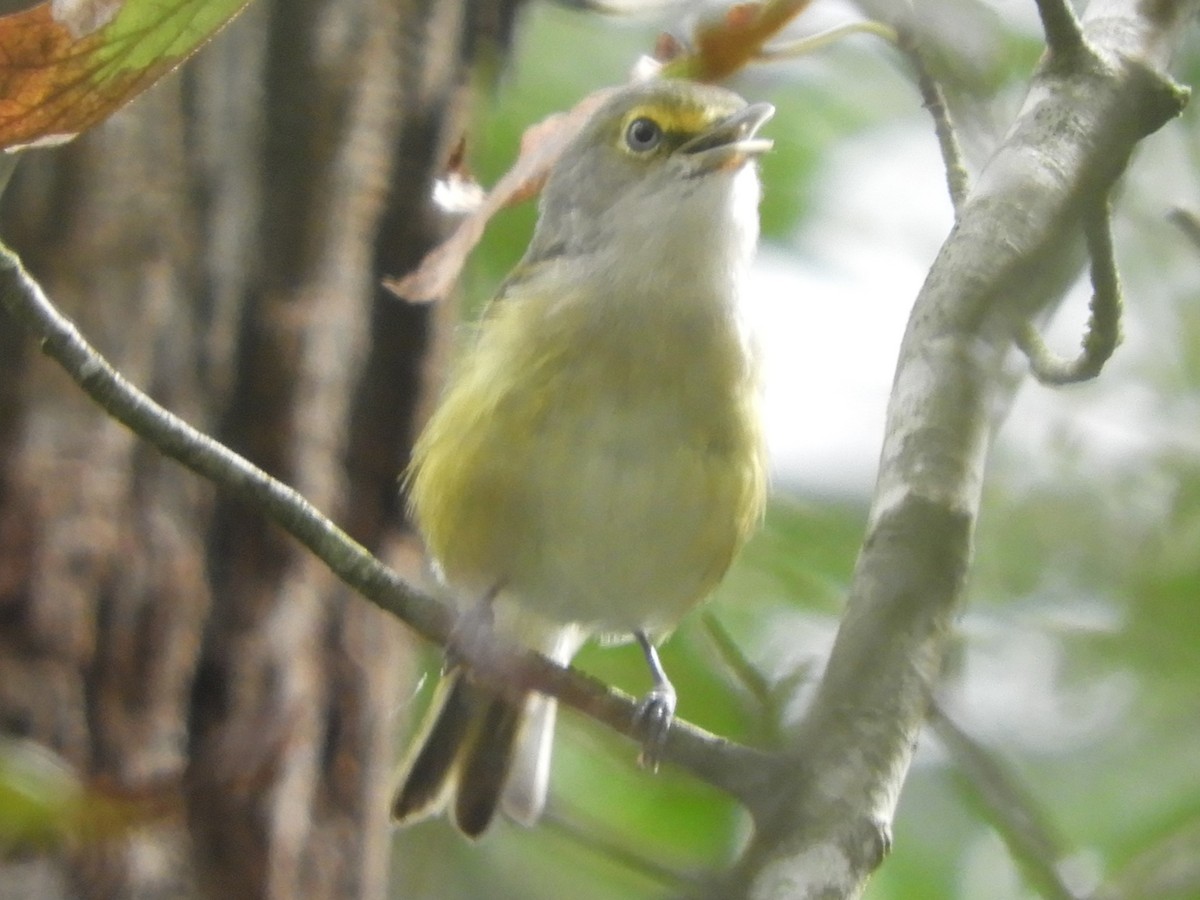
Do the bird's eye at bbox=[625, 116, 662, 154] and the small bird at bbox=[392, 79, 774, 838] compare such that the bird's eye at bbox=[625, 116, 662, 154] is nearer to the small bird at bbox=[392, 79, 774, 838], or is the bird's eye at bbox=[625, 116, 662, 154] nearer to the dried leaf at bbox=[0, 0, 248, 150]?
the small bird at bbox=[392, 79, 774, 838]

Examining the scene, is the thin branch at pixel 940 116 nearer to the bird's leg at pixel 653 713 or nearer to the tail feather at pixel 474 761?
the bird's leg at pixel 653 713

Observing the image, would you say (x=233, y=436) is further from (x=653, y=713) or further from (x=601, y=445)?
(x=653, y=713)

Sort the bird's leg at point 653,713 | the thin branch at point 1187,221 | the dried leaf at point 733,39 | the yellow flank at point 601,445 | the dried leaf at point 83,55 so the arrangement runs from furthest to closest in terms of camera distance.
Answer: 1. the yellow flank at point 601,445
2. the thin branch at point 1187,221
3. the dried leaf at point 733,39
4. the bird's leg at point 653,713
5. the dried leaf at point 83,55

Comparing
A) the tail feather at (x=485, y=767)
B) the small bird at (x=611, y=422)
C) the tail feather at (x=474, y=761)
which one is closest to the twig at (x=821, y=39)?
the small bird at (x=611, y=422)

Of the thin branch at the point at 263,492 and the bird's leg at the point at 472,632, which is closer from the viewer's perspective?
the thin branch at the point at 263,492

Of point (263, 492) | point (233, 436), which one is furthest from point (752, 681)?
point (233, 436)

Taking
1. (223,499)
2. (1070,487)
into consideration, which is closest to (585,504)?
(223,499)
